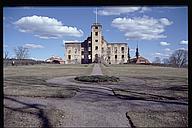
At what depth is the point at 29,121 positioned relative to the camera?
6402 mm

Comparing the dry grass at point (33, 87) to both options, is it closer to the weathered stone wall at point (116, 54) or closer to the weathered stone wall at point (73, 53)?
the weathered stone wall at point (73, 53)

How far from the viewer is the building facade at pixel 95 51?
75.0 m

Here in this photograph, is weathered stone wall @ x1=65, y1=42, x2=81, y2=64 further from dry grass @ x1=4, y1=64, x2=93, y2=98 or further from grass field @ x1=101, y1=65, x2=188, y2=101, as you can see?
grass field @ x1=101, y1=65, x2=188, y2=101

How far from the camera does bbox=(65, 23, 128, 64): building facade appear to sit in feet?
246

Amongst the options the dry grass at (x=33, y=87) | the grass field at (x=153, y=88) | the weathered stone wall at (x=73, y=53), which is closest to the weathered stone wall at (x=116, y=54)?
the weathered stone wall at (x=73, y=53)

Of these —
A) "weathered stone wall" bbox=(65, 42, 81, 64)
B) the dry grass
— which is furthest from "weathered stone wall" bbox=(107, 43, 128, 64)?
the dry grass

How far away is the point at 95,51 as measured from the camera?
7581 cm

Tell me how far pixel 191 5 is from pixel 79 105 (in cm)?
653

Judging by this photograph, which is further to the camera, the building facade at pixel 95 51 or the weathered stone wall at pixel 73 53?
the weathered stone wall at pixel 73 53

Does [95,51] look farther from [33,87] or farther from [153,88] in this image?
[33,87]

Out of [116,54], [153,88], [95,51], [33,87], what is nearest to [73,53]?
[95,51]

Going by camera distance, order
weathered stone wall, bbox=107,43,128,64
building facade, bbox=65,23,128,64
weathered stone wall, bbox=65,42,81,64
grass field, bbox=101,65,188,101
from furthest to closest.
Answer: weathered stone wall, bbox=107,43,128,64, weathered stone wall, bbox=65,42,81,64, building facade, bbox=65,23,128,64, grass field, bbox=101,65,188,101

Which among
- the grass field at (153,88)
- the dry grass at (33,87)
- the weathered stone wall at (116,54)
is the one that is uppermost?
the weathered stone wall at (116,54)

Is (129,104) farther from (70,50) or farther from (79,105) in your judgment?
(70,50)
